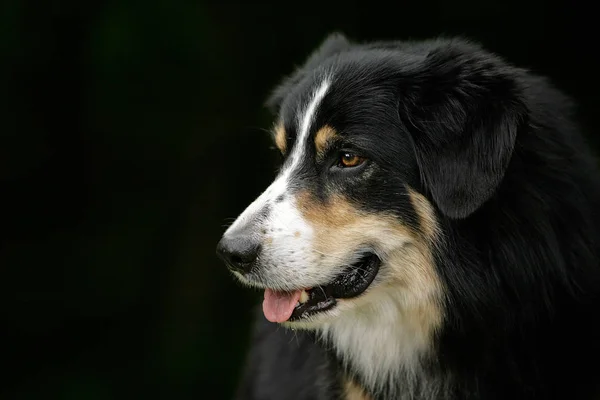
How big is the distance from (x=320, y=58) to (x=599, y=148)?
2150 mm

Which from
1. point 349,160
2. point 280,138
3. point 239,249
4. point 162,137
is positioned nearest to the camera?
point 239,249

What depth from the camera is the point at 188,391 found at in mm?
6023

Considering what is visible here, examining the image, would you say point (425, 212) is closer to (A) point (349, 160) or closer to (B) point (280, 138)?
(A) point (349, 160)

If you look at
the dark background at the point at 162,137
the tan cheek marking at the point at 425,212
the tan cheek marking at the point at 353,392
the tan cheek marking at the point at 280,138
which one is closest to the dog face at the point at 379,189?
the tan cheek marking at the point at 425,212

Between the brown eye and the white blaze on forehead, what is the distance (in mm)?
166

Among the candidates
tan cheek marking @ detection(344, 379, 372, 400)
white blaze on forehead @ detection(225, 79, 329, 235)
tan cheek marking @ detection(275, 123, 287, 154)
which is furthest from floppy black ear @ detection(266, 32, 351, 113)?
tan cheek marking @ detection(344, 379, 372, 400)

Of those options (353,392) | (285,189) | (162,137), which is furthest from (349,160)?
(162,137)

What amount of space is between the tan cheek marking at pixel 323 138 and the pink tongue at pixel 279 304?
509 millimetres

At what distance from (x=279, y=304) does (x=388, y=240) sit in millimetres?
469

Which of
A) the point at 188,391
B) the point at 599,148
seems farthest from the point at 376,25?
the point at 188,391

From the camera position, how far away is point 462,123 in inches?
116

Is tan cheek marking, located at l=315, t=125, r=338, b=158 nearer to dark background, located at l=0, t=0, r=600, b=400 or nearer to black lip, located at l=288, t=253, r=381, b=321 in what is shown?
black lip, located at l=288, t=253, r=381, b=321

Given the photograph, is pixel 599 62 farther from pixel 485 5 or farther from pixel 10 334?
pixel 10 334

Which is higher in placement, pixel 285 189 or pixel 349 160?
pixel 349 160
